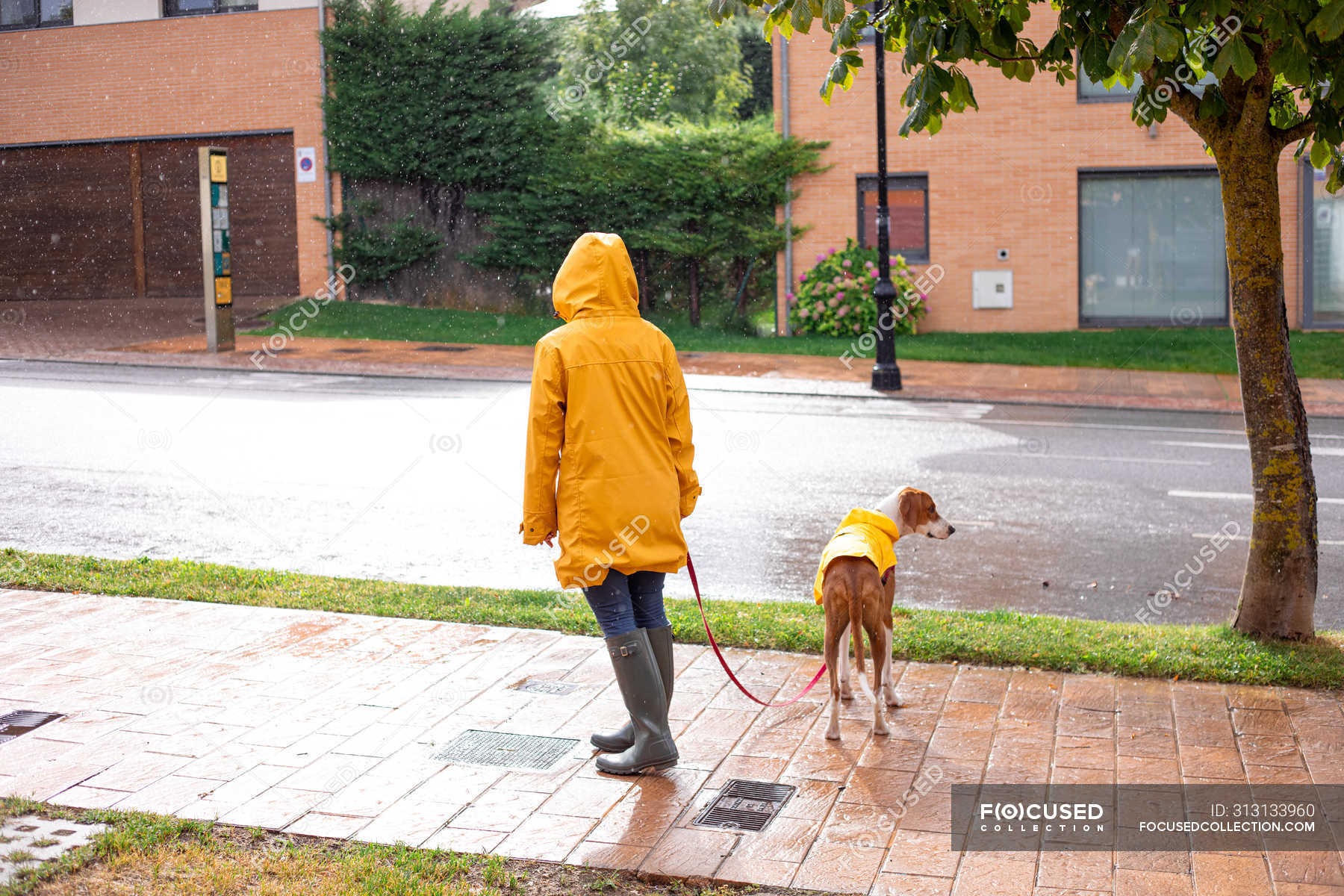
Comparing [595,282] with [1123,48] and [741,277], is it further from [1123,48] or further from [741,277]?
[741,277]

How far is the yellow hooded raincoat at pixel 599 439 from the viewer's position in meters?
4.73

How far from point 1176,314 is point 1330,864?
19.7 meters

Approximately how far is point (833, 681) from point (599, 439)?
1.37 m

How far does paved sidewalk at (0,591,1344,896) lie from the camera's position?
4.18 m

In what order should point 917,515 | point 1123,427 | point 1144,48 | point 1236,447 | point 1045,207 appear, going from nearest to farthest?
1. point 1144,48
2. point 917,515
3. point 1236,447
4. point 1123,427
5. point 1045,207

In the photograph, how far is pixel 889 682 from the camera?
5480 mm

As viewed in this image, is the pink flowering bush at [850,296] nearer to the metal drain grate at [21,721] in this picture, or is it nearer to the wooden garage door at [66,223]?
the wooden garage door at [66,223]

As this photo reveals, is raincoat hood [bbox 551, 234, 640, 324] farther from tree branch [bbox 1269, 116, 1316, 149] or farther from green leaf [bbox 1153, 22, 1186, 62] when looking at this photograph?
tree branch [bbox 1269, 116, 1316, 149]

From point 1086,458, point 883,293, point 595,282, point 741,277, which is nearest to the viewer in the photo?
point 595,282

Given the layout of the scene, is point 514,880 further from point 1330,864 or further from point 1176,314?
point 1176,314

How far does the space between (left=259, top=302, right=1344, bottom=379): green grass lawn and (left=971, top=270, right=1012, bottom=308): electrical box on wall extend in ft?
2.26

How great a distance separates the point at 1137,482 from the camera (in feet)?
36.0

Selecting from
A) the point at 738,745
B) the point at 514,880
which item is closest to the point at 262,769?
the point at 514,880

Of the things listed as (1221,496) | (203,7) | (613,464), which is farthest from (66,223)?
(613,464)
